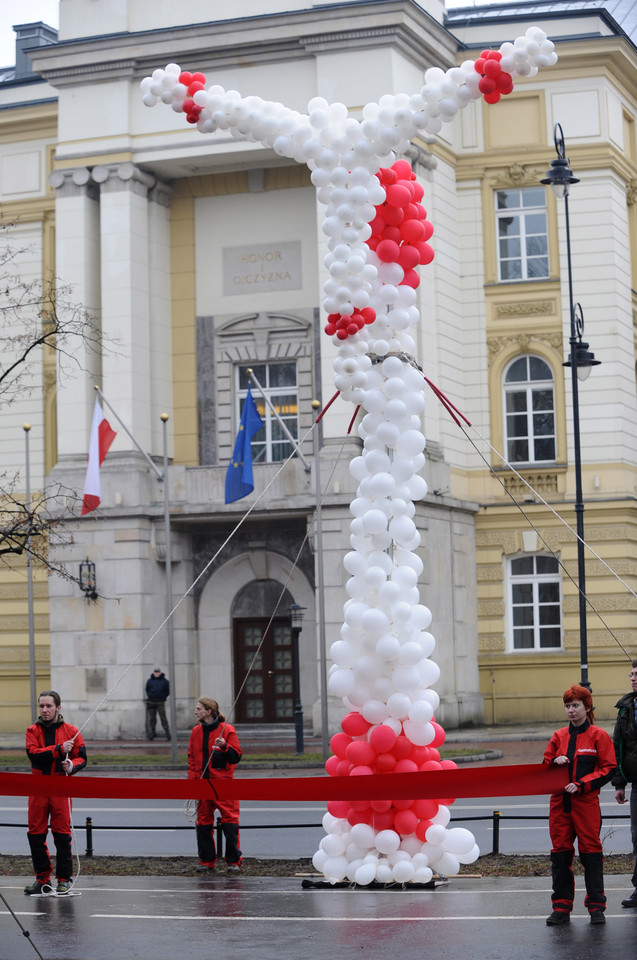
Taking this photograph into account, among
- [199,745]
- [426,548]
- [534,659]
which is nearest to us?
[199,745]

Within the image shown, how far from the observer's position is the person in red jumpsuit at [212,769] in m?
16.1

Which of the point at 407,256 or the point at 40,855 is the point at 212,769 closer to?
the point at 40,855

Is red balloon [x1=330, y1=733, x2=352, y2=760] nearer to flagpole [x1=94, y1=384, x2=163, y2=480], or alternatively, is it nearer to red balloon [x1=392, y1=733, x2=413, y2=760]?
red balloon [x1=392, y1=733, x2=413, y2=760]

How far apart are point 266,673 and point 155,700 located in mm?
3331

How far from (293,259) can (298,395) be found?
309cm

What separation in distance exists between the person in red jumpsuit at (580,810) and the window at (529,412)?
84.9 ft

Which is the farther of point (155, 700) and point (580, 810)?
point (155, 700)

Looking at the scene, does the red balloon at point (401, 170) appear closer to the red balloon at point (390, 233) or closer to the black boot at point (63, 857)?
the red balloon at point (390, 233)

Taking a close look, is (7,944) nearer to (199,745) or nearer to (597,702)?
(199,745)

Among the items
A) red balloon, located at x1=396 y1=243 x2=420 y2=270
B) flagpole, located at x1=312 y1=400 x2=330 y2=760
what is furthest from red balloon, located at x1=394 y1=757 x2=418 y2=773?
flagpole, located at x1=312 y1=400 x2=330 y2=760

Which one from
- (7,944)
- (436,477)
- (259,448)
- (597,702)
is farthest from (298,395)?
(7,944)

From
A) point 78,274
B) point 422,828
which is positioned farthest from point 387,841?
point 78,274

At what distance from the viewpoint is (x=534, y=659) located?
121 ft

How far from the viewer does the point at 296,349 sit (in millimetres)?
37219
